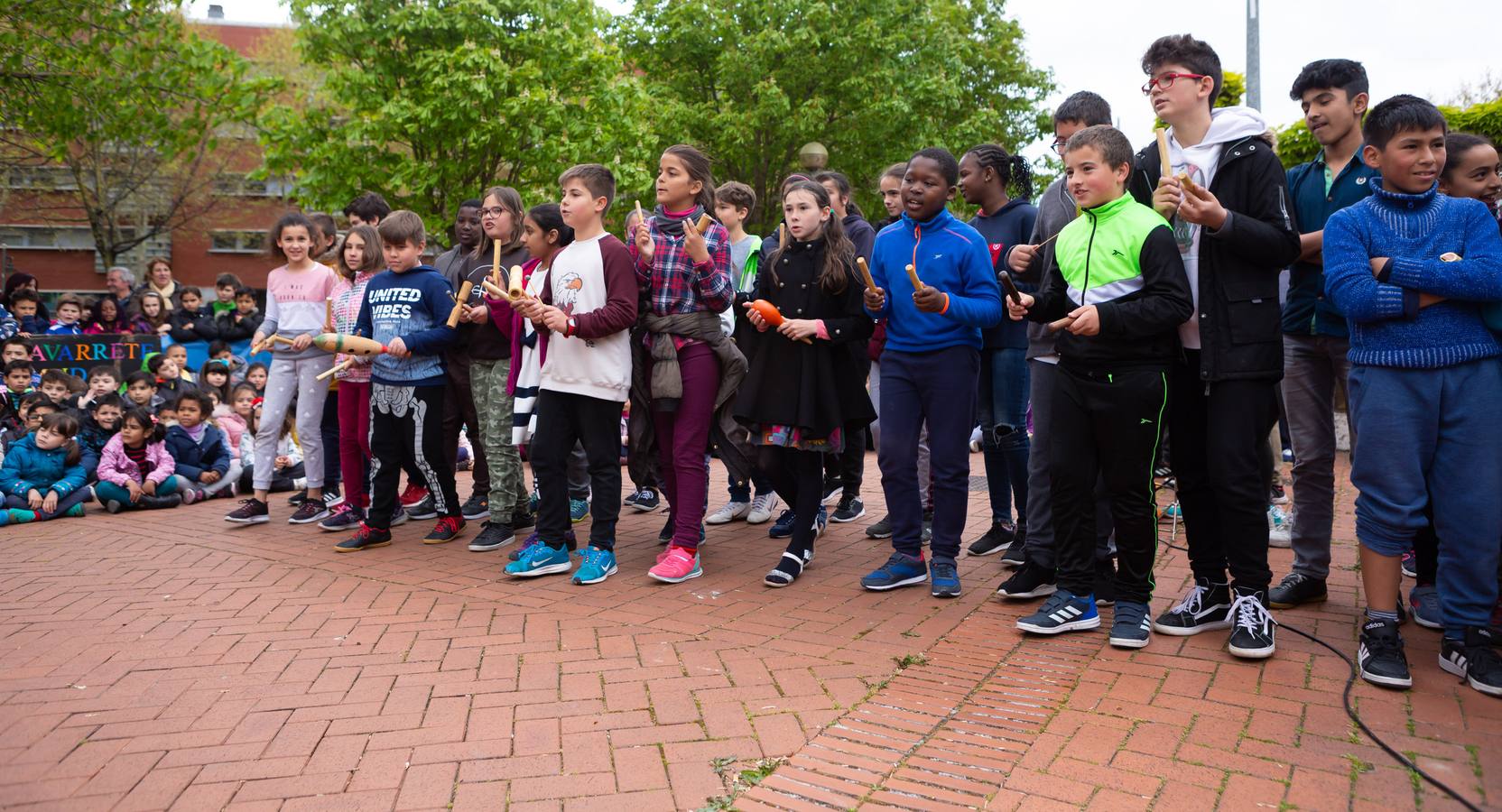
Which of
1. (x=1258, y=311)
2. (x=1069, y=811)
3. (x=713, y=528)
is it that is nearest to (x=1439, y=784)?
(x=1069, y=811)

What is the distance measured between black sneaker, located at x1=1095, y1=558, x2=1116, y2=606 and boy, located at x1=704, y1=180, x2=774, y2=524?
2.06 metres

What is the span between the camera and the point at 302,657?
13.5 feet

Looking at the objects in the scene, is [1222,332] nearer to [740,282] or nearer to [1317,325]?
[1317,325]

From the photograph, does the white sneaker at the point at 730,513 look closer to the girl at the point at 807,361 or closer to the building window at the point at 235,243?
the girl at the point at 807,361

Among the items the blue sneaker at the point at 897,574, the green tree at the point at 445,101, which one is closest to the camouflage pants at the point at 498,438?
the blue sneaker at the point at 897,574

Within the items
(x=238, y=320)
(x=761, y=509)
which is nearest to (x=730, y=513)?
(x=761, y=509)

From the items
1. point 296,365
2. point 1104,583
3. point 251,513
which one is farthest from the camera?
point 251,513

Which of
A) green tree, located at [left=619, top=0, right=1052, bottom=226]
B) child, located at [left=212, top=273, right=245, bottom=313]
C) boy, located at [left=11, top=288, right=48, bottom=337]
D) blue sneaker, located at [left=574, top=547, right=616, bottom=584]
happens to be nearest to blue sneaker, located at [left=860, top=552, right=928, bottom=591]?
blue sneaker, located at [left=574, top=547, right=616, bottom=584]

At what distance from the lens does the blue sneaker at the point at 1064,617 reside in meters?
4.15

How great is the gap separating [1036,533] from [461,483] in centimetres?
581

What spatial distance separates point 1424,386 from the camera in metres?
3.58

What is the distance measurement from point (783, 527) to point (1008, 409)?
5.66ft

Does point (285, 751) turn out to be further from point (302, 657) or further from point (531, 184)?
point (531, 184)

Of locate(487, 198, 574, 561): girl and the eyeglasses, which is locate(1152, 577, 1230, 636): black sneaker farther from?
locate(487, 198, 574, 561): girl
